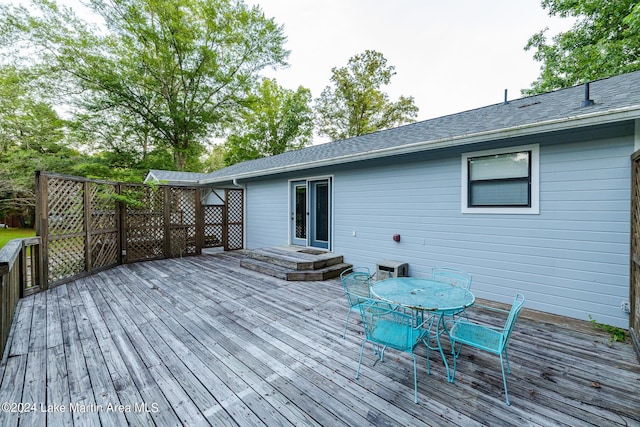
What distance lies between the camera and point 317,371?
7.68 feet

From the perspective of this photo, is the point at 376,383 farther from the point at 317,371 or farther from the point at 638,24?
the point at 638,24

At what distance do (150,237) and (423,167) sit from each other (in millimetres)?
7028

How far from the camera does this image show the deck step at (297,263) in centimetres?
537

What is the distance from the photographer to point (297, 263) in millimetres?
5484

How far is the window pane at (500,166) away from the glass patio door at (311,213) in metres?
3.14

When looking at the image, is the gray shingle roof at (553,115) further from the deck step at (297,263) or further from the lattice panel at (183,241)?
the lattice panel at (183,241)

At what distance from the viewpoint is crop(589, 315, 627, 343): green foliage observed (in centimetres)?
291

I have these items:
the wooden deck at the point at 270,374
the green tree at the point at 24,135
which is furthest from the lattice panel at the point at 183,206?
the green tree at the point at 24,135

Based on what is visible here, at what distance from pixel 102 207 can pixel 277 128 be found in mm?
16181

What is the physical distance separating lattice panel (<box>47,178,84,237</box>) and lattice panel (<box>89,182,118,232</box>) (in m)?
0.26

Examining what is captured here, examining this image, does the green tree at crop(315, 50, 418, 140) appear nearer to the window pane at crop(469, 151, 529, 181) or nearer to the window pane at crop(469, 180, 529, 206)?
the window pane at crop(469, 151, 529, 181)

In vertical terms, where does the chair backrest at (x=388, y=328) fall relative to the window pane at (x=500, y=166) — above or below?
below

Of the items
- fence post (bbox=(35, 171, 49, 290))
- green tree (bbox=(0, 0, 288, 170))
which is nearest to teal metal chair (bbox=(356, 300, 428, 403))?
fence post (bbox=(35, 171, 49, 290))

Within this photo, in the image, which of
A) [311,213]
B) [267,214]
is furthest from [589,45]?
[267,214]
